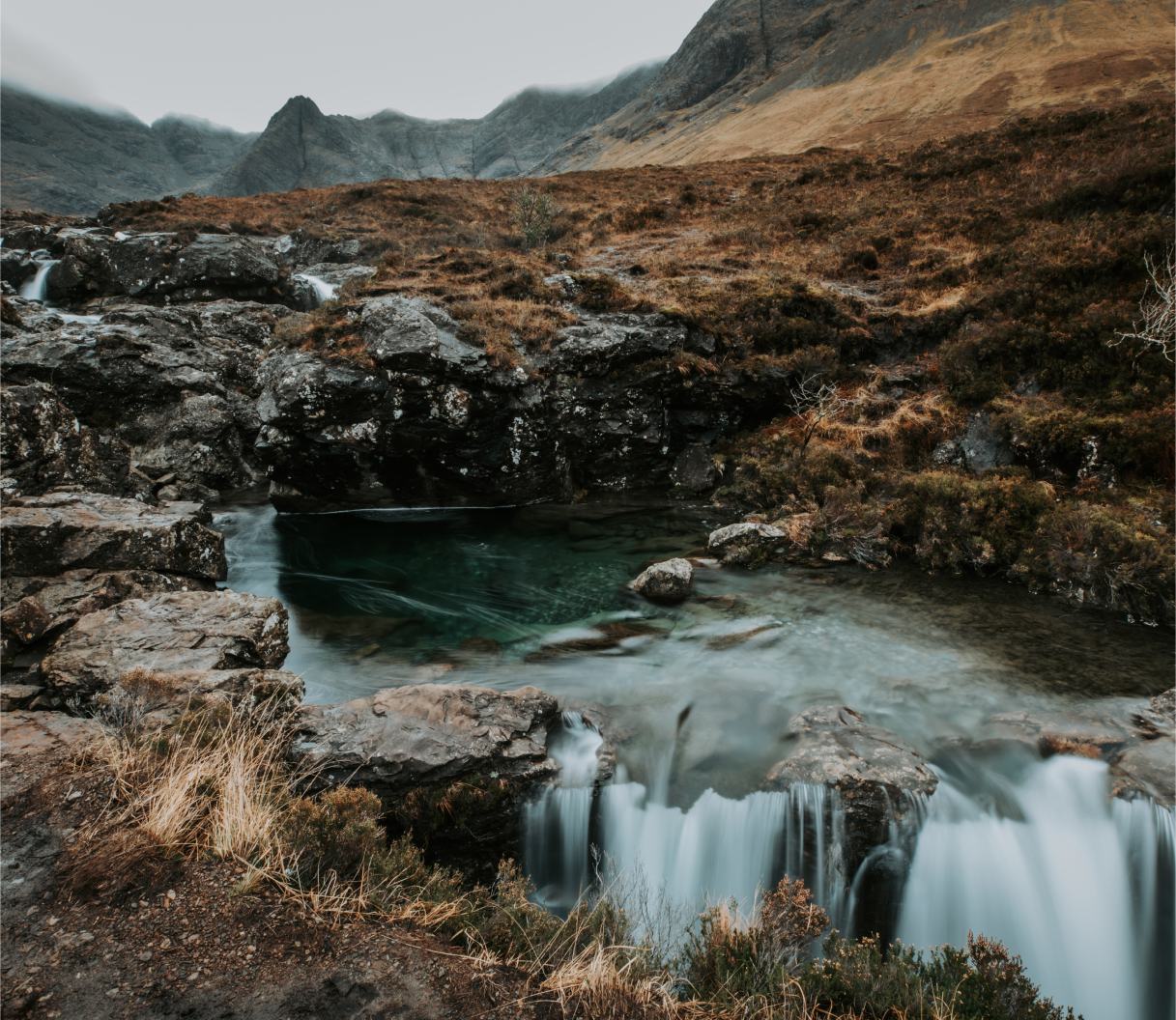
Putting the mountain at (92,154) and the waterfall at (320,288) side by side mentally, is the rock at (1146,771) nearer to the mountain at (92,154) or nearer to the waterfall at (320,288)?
the waterfall at (320,288)

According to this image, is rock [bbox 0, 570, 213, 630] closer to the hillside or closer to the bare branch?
the hillside

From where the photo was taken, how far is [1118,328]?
13.2 m

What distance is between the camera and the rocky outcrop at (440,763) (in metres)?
5.60

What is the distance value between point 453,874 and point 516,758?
1.21 meters

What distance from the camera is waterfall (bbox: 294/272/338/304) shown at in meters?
26.1

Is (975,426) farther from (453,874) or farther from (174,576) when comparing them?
(174,576)

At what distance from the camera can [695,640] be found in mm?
9219

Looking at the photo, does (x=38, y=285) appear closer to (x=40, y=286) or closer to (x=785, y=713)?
(x=40, y=286)

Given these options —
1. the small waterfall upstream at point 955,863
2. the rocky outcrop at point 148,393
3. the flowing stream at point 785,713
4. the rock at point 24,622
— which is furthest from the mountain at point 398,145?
the small waterfall upstream at point 955,863

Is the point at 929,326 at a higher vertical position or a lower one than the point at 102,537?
higher

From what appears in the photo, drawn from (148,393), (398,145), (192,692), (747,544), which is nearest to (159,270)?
(148,393)

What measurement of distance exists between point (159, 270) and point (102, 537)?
67.8 ft

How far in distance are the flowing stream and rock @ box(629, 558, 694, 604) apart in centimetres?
33

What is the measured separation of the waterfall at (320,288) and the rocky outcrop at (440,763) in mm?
24501
